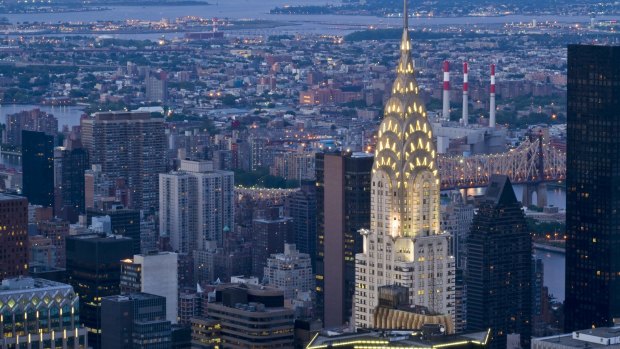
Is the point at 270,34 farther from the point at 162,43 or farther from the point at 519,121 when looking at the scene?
the point at 519,121

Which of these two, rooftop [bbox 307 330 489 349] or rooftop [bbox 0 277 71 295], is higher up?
rooftop [bbox 307 330 489 349]

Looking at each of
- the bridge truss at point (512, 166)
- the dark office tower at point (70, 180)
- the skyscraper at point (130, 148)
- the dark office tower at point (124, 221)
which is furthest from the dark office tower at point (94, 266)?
the bridge truss at point (512, 166)

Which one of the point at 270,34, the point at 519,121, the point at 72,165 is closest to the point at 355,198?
the point at 72,165

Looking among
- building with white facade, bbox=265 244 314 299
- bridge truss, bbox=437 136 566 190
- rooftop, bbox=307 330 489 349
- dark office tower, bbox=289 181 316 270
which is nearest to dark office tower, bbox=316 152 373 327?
building with white facade, bbox=265 244 314 299

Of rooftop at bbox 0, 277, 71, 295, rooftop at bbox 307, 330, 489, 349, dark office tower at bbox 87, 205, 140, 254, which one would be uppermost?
rooftop at bbox 307, 330, 489, 349

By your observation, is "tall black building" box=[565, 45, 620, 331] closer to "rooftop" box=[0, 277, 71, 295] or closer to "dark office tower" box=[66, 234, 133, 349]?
"dark office tower" box=[66, 234, 133, 349]

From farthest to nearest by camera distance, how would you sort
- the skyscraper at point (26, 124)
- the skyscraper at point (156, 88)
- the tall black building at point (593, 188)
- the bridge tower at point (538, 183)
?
the skyscraper at point (156, 88)
the skyscraper at point (26, 124)
the bridge tower at point (538, 183)
the tall black building at point (593, 188)

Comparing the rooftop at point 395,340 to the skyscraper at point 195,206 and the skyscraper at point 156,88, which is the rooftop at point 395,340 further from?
the skyscraper at point 156,88
